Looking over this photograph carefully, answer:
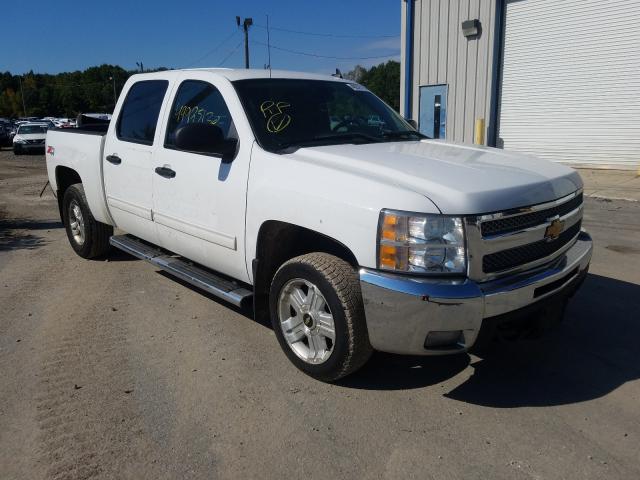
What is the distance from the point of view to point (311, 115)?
4.23 m

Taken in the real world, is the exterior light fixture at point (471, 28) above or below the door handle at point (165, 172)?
above

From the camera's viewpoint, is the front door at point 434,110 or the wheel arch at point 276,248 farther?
the front door at point 434,110

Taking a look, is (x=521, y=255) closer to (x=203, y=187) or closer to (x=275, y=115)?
(x=275, y=115)

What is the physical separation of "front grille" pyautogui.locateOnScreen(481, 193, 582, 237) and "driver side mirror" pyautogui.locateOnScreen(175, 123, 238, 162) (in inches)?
71.3

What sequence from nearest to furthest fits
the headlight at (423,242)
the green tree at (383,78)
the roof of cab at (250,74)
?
the headlight at (423,242)
the roof of cab at (250,74)
the green tree at (383,78)

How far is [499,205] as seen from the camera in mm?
3016

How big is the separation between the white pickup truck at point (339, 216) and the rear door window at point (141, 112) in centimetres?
2

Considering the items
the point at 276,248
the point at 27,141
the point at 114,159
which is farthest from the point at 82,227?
the point at 27,141

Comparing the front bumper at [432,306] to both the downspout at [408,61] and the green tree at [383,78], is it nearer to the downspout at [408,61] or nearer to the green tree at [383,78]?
the downspout at [408,61]

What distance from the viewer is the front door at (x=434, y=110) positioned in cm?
1763

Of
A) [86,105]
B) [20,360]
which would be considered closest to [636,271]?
[20,360]

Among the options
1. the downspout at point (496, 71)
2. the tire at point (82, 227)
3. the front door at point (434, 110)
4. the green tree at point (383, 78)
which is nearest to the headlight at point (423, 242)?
the tire at point (82, 227)

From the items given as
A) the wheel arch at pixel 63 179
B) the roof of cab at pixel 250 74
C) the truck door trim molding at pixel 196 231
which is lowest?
the truck door trim molding at pixel 196 231

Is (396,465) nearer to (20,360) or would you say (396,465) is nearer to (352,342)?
(352,342)
